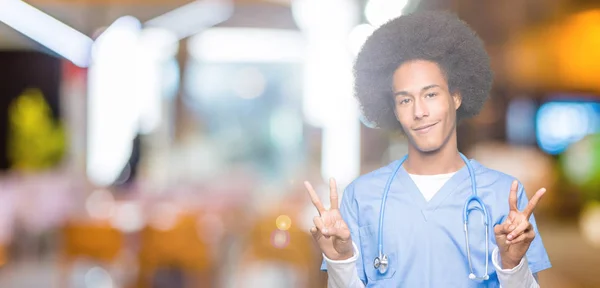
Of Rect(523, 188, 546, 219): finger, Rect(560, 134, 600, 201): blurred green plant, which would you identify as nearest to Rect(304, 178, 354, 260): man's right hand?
Rect(523, 188, 546, 219): finger

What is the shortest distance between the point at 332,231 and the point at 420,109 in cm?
22

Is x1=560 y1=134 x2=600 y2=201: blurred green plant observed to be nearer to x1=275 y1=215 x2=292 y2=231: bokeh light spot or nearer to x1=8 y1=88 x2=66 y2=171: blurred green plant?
x1=8 y1=88 x2=66 y2=171: blurred green plant

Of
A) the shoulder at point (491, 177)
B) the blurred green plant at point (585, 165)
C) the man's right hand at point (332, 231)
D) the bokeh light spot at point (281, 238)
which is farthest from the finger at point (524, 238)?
the blurred green plant at point (585, 165)

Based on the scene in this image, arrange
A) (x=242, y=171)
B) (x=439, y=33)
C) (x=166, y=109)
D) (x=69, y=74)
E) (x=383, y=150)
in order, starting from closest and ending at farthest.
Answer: (x=439, y=33) < (x=383, y=150) < (x=242, y=171) < (x=69, y=74) < (x=166, y=109)

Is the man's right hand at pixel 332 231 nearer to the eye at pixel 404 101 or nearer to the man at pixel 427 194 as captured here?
the man at pixel 427 194

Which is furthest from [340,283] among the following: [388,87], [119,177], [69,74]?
[69,74]

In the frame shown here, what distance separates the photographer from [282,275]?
6.66 m

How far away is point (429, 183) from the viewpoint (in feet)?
4.43

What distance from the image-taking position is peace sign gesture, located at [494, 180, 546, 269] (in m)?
1.18

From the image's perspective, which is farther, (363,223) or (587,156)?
(587,156)

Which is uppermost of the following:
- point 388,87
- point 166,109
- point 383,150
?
point 166,109

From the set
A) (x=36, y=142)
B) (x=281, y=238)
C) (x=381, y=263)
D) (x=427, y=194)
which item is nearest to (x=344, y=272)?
(x=381, y=263)

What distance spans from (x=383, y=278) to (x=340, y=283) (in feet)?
0.21

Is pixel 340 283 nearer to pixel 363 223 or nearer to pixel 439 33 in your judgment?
pixel 363 223
